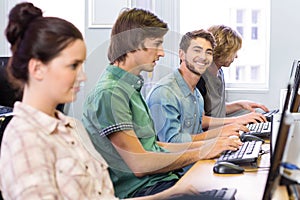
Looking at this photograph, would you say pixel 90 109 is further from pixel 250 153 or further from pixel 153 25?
pixel 250 153

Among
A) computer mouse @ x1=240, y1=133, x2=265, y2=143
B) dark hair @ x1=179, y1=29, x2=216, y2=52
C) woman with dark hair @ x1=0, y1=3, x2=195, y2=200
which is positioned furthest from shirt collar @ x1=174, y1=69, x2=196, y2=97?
woman with dark hair @ x1=0, y1=3, x2=195, y2=200

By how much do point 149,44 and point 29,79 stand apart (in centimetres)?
91

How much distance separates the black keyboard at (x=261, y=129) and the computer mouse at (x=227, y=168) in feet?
2.31

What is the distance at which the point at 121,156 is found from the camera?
1.80 m

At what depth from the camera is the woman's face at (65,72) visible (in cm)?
116

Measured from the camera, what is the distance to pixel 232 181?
5.41 feet

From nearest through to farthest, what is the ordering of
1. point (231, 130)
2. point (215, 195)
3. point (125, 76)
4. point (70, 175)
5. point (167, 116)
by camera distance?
point (70, 175), point (215, 195), point (125, 76), point (167, 116), point (231, 130)

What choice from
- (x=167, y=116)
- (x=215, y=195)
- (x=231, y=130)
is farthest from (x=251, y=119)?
(x=215, y=195)

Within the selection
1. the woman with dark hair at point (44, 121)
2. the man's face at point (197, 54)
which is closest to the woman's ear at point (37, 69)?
the woman with dark hair at point (44, 121)

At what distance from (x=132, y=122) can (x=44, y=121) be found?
2.26 feet

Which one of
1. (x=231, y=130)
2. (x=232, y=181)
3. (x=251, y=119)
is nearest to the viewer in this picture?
(x=232, y=181)

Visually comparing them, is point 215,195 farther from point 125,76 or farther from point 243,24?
point 243,24

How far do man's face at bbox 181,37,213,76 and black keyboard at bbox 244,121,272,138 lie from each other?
0.39 metres

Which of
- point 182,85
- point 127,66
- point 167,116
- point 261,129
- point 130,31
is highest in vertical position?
point 130,31
